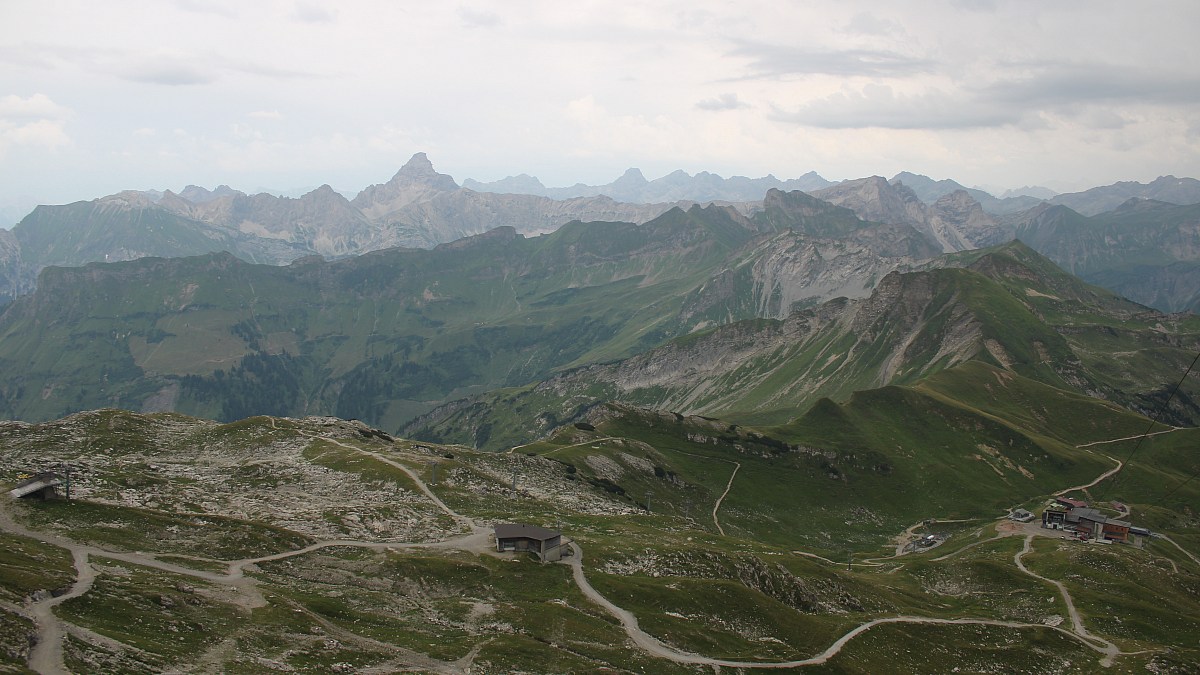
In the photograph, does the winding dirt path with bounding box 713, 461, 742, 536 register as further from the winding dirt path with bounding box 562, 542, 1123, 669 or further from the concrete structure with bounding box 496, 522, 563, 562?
Answer: the concrete structure with bounding box 496, 522, 563, 562

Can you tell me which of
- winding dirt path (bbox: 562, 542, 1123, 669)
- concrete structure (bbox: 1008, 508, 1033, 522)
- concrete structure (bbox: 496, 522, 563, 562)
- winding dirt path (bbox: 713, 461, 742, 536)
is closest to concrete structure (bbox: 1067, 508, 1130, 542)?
concrete structure (bbox: 1008, 508, 1033, 522)

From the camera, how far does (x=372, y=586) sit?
250ft

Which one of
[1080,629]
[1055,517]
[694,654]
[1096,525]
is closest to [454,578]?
[694,654]

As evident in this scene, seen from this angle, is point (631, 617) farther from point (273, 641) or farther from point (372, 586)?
point (273, 641)

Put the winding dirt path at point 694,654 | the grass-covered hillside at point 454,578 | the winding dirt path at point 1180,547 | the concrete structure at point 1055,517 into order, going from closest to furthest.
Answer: the grass-covered hillside at point 454,578, the winding dirt path at point 694,654, the winding dirt path at point 1180,547, the concrete structure at point 1055,517

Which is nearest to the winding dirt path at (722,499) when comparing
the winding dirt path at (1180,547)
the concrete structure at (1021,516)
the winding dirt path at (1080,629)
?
the winding dirt path at (1080,629)

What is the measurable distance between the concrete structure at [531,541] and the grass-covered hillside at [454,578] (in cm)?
188

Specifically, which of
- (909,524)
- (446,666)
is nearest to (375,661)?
(446,666)

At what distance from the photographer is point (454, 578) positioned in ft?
266

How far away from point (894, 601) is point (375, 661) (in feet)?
251

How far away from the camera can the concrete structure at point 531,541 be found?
296 ft

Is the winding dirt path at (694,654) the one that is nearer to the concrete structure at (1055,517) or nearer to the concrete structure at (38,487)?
the concrete structure at (38,487)

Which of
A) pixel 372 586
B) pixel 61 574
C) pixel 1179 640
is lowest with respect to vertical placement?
pixel 1179 640

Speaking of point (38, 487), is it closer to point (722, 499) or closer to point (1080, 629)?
point (1080, 629)
